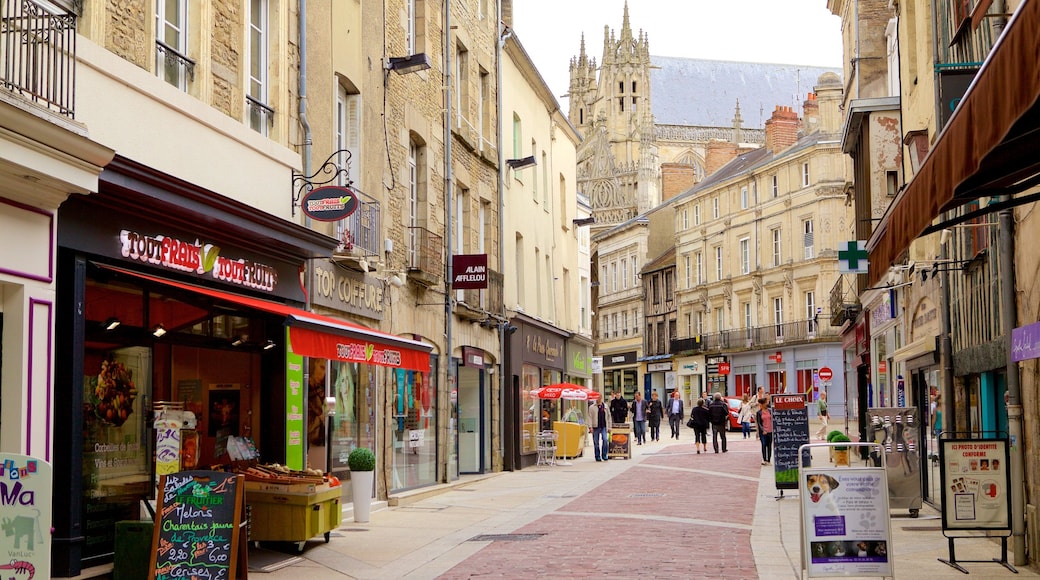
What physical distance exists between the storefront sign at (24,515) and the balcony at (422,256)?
12.7 metres

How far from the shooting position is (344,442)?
16703 mm

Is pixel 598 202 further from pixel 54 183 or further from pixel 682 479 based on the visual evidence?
pixel 54 183

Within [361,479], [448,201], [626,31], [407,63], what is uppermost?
[626,31]

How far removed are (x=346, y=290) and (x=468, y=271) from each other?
5.93 meters

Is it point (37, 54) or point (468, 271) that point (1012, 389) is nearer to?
point (37, 54)

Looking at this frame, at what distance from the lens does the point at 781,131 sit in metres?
61.1

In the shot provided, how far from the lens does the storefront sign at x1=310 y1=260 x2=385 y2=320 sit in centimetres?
1534

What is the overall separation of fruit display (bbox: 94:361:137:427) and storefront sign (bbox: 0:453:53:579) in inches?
141

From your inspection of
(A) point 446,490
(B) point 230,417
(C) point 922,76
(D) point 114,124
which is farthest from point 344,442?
(C) point 922,76

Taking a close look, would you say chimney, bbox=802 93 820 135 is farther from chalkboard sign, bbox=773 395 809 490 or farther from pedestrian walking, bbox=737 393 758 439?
chalkboard sign, bbox=773 395 809 490

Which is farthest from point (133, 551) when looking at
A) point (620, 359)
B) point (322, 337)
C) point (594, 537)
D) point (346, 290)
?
point (620, 359)

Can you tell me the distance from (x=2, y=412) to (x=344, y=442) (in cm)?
809

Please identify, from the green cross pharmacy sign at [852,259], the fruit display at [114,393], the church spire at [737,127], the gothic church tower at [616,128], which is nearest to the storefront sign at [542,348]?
the green cross pharmacy sign at [852,259]

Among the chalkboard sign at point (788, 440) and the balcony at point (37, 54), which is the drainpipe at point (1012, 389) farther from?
the balcony at point (37, 54)
